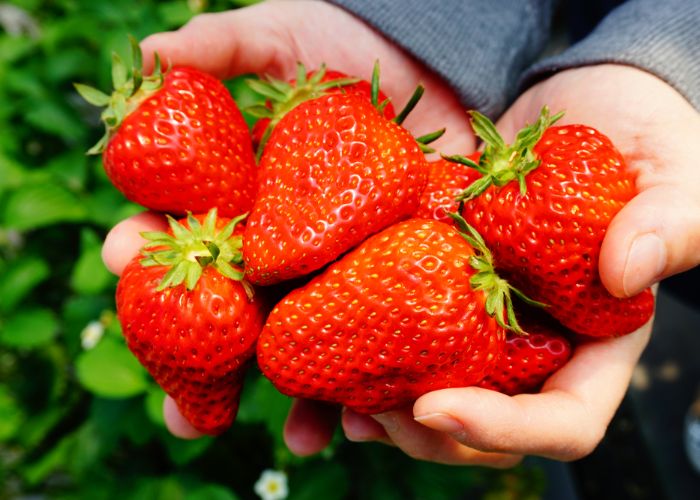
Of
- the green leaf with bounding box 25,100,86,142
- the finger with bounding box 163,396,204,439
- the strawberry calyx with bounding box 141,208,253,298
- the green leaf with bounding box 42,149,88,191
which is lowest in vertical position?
the green leaf with bounding box 42,149,88,191

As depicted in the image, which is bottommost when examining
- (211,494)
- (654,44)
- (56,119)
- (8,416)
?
(8,416)

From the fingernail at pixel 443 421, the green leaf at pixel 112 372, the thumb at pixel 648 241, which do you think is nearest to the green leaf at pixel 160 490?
the green leaf at pixel 112 372

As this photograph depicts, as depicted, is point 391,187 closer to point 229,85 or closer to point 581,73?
point 581,73

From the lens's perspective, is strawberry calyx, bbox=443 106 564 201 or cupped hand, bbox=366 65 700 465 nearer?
cupped hand, bbox=366 65 700 465

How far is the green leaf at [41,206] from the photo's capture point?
2096 mm

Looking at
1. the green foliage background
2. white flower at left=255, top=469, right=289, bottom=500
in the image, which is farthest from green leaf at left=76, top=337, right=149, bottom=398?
white flower at left=255, top=469, right=289, bottom=500

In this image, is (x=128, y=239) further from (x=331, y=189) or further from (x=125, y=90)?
(x=331, y=189)

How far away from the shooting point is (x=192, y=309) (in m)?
1.08

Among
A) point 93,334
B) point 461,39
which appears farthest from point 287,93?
point 93,334

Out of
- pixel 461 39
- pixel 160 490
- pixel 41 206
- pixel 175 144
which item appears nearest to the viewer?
pixel 175 144

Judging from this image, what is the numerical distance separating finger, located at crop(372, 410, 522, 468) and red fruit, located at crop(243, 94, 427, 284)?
0.33 m

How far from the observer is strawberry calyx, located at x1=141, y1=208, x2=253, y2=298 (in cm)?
109

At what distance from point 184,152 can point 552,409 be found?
2.59ft

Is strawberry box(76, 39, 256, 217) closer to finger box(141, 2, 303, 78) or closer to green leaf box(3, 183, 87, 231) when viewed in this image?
finger box(141, 2, 303, 78)
